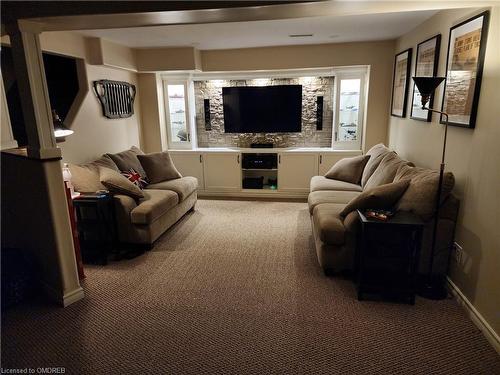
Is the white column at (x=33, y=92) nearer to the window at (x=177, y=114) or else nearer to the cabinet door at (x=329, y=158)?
the window at (x=177, y=114)

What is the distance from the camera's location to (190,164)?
18.4ft

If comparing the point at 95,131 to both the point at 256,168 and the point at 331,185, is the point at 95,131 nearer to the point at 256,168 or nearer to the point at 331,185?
the point at 256,168

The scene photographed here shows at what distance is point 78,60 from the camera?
402cm

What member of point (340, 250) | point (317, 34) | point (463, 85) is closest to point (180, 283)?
point (340, 250)

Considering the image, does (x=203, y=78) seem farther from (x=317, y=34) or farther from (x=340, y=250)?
(x=340, y=250)

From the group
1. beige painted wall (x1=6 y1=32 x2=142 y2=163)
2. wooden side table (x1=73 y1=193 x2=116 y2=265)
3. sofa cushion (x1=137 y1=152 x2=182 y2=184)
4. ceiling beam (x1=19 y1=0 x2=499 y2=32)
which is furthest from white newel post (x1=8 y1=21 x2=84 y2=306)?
sofa cushion (x1=137 y1=152 x2=182 y2=184)

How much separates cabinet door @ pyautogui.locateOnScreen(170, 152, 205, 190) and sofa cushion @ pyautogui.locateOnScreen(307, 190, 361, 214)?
2276mm

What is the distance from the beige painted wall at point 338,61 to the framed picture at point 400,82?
213 mm

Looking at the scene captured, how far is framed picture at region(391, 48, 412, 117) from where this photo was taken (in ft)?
13.1

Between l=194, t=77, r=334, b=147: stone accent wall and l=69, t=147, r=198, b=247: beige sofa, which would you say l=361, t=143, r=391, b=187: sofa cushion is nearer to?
l=194, t=77, r=334, b=147: stone accent wall

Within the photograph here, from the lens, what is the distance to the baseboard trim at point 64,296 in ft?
8.38

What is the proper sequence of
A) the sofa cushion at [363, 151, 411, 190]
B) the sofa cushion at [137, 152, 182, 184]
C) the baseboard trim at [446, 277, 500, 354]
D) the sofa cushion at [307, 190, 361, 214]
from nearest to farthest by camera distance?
the baseboard trim at [446, 277, 500, 354] → the sofa cushion at [363, 151, 411, 190] → the sofa cushion at [307, 190, 361, 214] → the sofa cushion at [137, 152, 182, 184]

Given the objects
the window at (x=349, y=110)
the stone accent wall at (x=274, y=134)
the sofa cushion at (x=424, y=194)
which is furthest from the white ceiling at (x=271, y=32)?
the sofa cushion at (x=424, y=194)

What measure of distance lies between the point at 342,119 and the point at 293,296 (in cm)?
347
